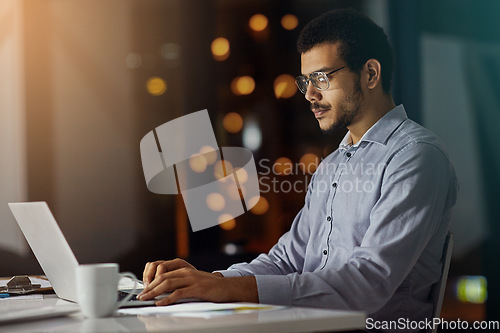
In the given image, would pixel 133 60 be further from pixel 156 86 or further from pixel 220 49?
pixel 220 49

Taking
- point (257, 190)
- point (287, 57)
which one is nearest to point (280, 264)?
point (257, 190)

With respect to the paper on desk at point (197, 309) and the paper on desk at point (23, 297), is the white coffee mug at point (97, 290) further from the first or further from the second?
the paper on desk at point (23, 297)

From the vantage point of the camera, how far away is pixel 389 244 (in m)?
1.56

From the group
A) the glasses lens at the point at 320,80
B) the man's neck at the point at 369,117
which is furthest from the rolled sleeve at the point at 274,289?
the glasses lens at the point at 320,80

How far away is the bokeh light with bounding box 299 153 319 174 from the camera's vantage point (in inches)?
134

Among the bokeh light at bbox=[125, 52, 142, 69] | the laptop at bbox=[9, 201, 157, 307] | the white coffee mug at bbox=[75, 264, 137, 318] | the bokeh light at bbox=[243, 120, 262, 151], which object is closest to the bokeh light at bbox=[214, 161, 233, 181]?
the bokeh light at bbox=[243, 120, 262, 151]

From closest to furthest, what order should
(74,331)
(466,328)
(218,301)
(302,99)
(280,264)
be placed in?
(74,331) → (218,301) → (280,264) → (466,328) → (302,99)

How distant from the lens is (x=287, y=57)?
11.4 ft

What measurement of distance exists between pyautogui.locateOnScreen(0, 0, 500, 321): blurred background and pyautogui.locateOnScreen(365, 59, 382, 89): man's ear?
2.49 ft

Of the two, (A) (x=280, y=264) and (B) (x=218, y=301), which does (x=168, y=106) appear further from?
(B) (x=218, y=301)

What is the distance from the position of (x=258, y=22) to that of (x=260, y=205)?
3.18 feet

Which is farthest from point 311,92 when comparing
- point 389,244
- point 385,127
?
point 389,244

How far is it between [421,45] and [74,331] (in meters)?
2.41

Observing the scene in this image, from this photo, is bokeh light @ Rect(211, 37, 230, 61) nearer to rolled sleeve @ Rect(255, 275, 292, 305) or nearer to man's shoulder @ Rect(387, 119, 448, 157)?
man's shoulder @ Rect(387, 119, 448, 157)
